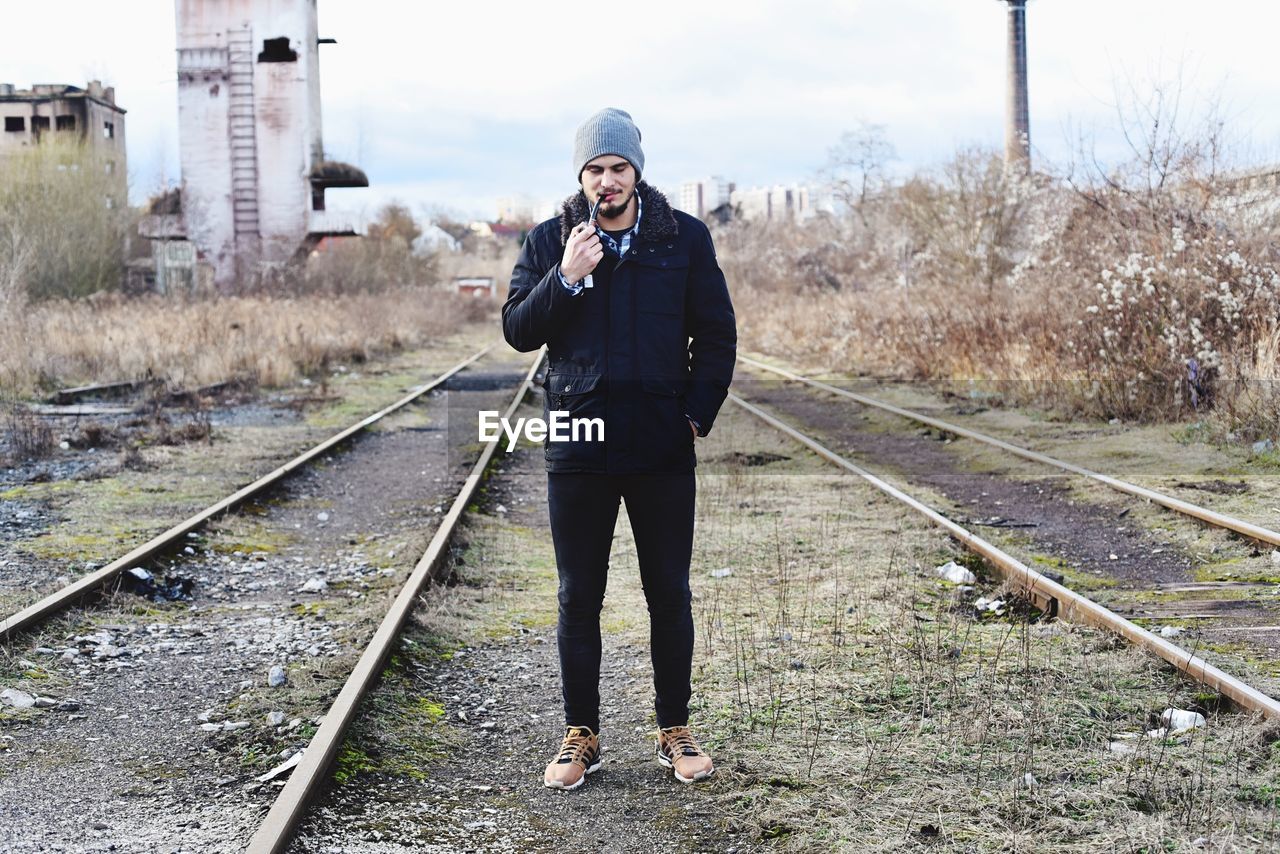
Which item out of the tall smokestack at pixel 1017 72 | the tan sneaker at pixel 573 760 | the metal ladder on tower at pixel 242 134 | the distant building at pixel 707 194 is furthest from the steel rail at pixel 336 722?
the distant building at pixel 707 194

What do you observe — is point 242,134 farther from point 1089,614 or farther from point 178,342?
point 1089,614

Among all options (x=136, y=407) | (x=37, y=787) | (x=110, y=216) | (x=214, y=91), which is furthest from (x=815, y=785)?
(x=214, y=91)

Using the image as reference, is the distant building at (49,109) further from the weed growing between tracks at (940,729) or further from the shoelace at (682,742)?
the shoelace at (682,742)

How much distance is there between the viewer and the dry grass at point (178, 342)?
18547 mm

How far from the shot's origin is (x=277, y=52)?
38.9m

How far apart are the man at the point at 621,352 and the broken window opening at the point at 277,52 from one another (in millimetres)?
38334

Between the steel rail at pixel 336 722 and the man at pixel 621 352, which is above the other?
the man at pixel 621 352

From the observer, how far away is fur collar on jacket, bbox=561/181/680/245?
375 centimetres

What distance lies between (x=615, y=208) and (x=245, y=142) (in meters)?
38.9

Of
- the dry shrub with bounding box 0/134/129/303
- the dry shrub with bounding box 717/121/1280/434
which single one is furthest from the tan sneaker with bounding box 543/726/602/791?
the dry shrub with bounding box 0/134/129/303

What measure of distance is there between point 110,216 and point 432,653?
106 feet

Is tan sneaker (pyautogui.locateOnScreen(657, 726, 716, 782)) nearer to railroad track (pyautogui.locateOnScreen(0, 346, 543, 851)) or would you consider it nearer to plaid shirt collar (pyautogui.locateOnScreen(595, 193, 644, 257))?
railroad track (pyautogui.locateOnScreen(0, 346, 543, 851))

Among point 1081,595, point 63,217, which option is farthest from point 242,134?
point 1081,595

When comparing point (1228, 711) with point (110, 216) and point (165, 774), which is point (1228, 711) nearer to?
A: point (165, 774)
